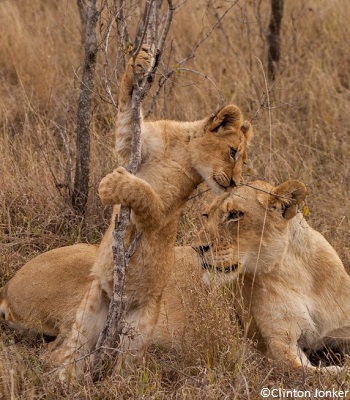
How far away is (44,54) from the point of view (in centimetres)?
781

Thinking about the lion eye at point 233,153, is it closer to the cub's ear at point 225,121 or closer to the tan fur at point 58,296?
the cub's ear at point 225,121

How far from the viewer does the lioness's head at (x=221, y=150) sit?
4.14 m

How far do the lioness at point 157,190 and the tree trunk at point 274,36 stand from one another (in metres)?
3.62

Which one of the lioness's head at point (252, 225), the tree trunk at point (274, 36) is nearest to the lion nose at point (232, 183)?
the lioness's head at point (252, 225)

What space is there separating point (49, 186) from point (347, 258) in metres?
1.94

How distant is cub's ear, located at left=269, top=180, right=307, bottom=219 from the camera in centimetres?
432

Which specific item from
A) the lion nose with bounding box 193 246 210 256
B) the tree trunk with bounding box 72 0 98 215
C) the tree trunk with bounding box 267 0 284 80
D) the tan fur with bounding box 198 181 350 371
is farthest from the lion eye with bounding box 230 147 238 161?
the tree trunk with bounding box 267 0 284 80

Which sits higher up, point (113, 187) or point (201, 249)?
point (113, 187)

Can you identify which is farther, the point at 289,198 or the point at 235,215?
the point at 235,215

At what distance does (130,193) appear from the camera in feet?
12.2

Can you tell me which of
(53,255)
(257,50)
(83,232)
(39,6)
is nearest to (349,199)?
(83,232)

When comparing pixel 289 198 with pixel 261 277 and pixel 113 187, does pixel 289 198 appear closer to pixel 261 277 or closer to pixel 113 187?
pixel 261 277

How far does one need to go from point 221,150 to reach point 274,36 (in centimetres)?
387

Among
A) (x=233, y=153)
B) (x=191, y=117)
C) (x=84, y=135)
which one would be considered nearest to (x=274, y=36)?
(x=191, y=117)
